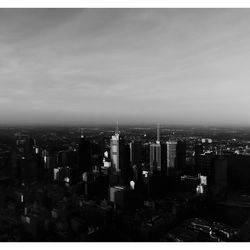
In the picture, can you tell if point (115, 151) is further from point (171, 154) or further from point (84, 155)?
point (171, 154)

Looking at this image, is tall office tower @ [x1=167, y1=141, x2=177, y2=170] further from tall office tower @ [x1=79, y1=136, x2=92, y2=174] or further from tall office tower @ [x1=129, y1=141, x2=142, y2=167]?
tall office tower @ [x1=79, y1=136, x2=92, y2=174]

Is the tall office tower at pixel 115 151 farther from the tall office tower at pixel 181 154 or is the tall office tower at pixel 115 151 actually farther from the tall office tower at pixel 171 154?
the tall office tower at pixel 181 154

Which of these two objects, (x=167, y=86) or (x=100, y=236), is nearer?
(x=100, y=236)

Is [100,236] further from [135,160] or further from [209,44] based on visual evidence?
[209,44]

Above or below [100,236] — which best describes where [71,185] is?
above

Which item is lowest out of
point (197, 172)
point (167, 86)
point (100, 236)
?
point (100, 236)

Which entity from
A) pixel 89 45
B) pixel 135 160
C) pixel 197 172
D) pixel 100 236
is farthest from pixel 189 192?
pixel 89 45

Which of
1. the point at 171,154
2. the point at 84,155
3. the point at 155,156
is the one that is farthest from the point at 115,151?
the point at 171,154
